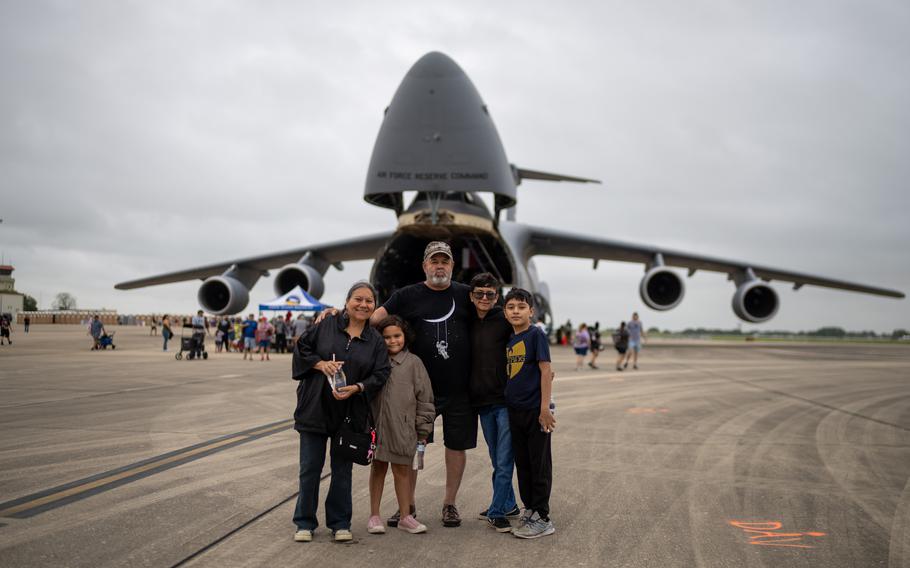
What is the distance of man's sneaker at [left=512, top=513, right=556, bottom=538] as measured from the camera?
317cm

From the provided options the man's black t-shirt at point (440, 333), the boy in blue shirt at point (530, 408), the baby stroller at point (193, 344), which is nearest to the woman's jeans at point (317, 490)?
the man's black t-shirt at point (440, 333)

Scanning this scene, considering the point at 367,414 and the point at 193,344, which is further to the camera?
the point at 193,344

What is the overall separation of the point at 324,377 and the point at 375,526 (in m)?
0.79

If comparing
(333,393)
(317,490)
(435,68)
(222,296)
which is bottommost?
(317,490)

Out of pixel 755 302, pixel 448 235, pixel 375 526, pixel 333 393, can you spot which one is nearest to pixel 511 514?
pixel 375 526

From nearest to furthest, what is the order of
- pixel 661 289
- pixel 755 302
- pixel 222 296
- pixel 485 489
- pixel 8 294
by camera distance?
pixel 485 489
pixel 222 296
pixel 661 289
pixel 755 302
pixel 8 294

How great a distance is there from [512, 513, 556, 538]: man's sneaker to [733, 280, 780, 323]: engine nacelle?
18.7m

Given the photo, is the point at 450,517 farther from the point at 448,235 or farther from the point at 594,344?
the point at 594,344

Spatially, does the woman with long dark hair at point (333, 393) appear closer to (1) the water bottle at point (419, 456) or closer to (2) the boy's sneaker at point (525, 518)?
(1) the water bottle at point (419, 456)

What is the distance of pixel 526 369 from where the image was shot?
3463 mm

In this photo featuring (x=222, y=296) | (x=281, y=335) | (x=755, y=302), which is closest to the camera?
(x=222, y=296)

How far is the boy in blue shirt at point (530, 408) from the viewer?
330 cm

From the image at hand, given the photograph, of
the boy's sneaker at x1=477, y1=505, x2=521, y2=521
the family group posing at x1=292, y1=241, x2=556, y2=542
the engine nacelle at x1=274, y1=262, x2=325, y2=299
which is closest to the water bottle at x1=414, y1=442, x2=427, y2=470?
the family group posing at x1=292, y1=241, x2=556, y2=542

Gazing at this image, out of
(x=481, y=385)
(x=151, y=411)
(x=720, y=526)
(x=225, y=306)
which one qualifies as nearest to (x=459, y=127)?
(x=151, y=411)
